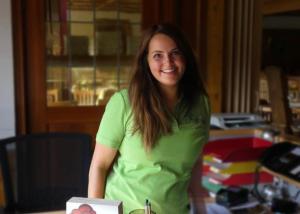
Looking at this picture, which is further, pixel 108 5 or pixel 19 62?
pixel 108 5

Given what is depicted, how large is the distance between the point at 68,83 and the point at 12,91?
1.39 feet

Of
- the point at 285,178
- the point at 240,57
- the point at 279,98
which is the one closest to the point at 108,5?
the point at 240,57

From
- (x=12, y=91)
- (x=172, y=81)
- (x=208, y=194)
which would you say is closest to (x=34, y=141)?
(x=172, y=81)

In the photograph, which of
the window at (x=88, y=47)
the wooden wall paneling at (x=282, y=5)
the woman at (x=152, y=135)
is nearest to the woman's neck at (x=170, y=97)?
the woman at (x=152, y=135)

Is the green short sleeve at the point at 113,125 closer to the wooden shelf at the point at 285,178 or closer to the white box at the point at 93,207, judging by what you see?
the white box at the point at 93,207

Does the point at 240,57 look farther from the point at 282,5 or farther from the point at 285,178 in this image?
the point at 282,5

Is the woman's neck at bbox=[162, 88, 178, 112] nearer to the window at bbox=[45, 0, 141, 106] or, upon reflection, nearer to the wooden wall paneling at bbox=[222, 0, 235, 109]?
the window at bbox=[45, 0, 141, 106]

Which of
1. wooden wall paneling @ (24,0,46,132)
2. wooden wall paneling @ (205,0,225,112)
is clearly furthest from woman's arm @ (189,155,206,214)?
wooden wall paneling @ (24,0,46,132)

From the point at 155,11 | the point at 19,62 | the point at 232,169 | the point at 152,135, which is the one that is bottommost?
the point at 232,169

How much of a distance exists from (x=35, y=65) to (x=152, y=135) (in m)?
2.04

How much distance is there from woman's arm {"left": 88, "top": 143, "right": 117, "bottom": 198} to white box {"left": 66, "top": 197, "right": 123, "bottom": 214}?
1.28 feet

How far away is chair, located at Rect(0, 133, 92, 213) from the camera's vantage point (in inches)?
74.0

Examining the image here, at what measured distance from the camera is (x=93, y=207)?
3.53 feet

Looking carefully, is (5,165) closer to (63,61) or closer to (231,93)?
(63,61)
